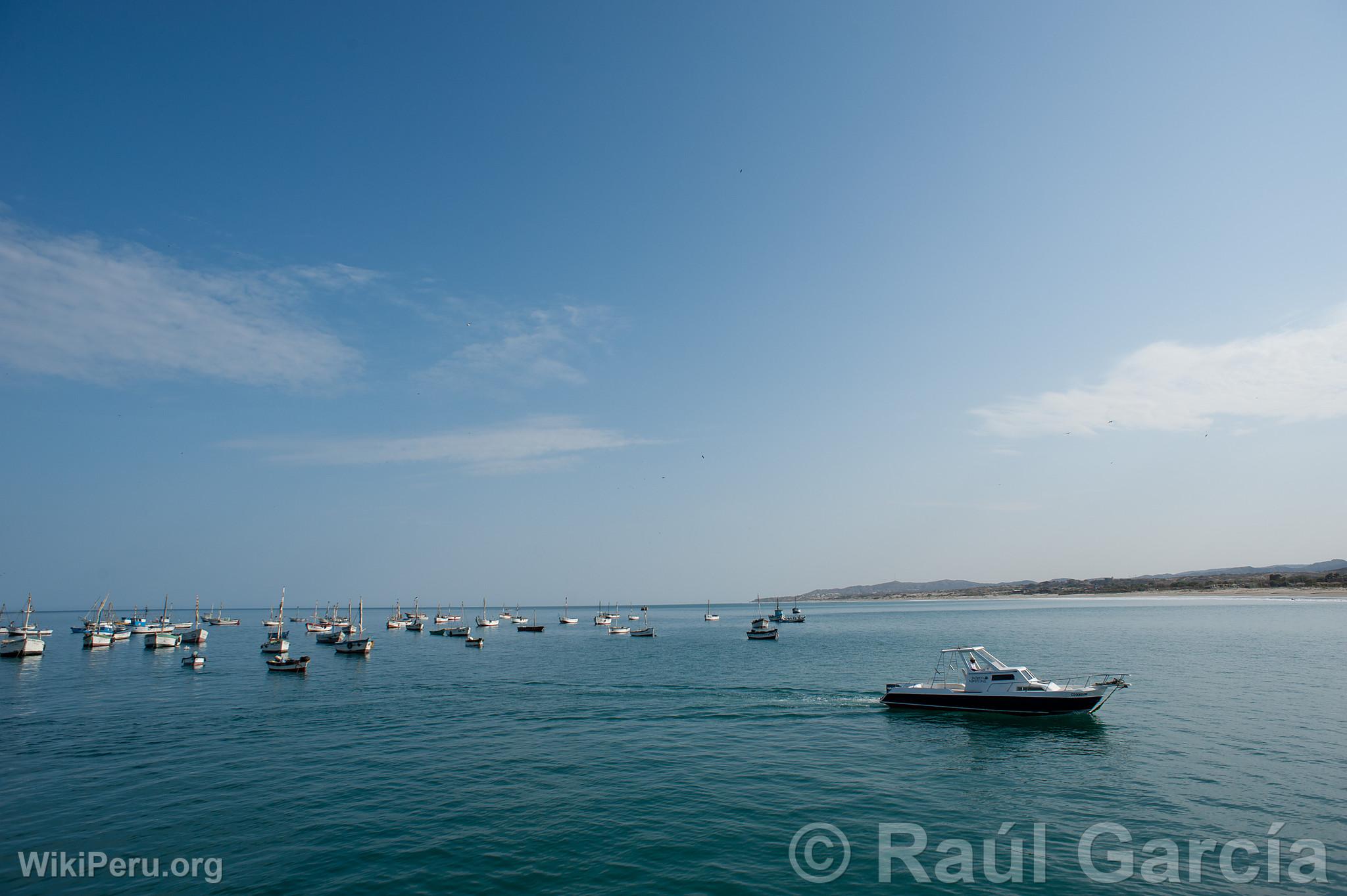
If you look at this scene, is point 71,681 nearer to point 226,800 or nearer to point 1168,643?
point 226,800

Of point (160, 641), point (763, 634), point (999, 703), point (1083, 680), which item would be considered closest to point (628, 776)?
point (999, 703)

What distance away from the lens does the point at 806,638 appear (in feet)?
397

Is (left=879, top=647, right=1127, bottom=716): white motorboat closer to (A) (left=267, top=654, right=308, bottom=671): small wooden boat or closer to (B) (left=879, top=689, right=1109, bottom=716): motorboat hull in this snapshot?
(B) (left=879, top=689, right=1109, bottom=716): motorboat hull

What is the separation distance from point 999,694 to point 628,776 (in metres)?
27.6

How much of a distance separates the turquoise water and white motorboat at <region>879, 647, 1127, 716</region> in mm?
1032

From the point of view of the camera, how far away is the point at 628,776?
30438 mm

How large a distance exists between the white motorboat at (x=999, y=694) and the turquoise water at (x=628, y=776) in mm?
1032

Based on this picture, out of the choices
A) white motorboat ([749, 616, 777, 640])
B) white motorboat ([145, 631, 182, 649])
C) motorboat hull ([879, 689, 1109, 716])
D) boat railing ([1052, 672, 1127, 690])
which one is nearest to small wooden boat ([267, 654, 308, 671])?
white motorboat ([145, 631, 182, 649])

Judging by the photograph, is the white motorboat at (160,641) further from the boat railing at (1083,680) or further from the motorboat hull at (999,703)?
the boat railing at (1083,680)

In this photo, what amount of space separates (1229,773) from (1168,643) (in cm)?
6807

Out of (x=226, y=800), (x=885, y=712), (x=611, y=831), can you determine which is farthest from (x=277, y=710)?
(x=885, y=712)

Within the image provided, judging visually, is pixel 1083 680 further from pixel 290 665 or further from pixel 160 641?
pixel 160 641

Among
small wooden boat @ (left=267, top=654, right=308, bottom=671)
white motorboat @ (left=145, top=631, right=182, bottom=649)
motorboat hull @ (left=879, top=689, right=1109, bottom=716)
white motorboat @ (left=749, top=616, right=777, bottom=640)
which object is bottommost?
white motorboat @ (left=749, top=616, right=777, bottom=640)

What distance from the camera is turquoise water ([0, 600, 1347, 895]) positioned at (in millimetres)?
20766
